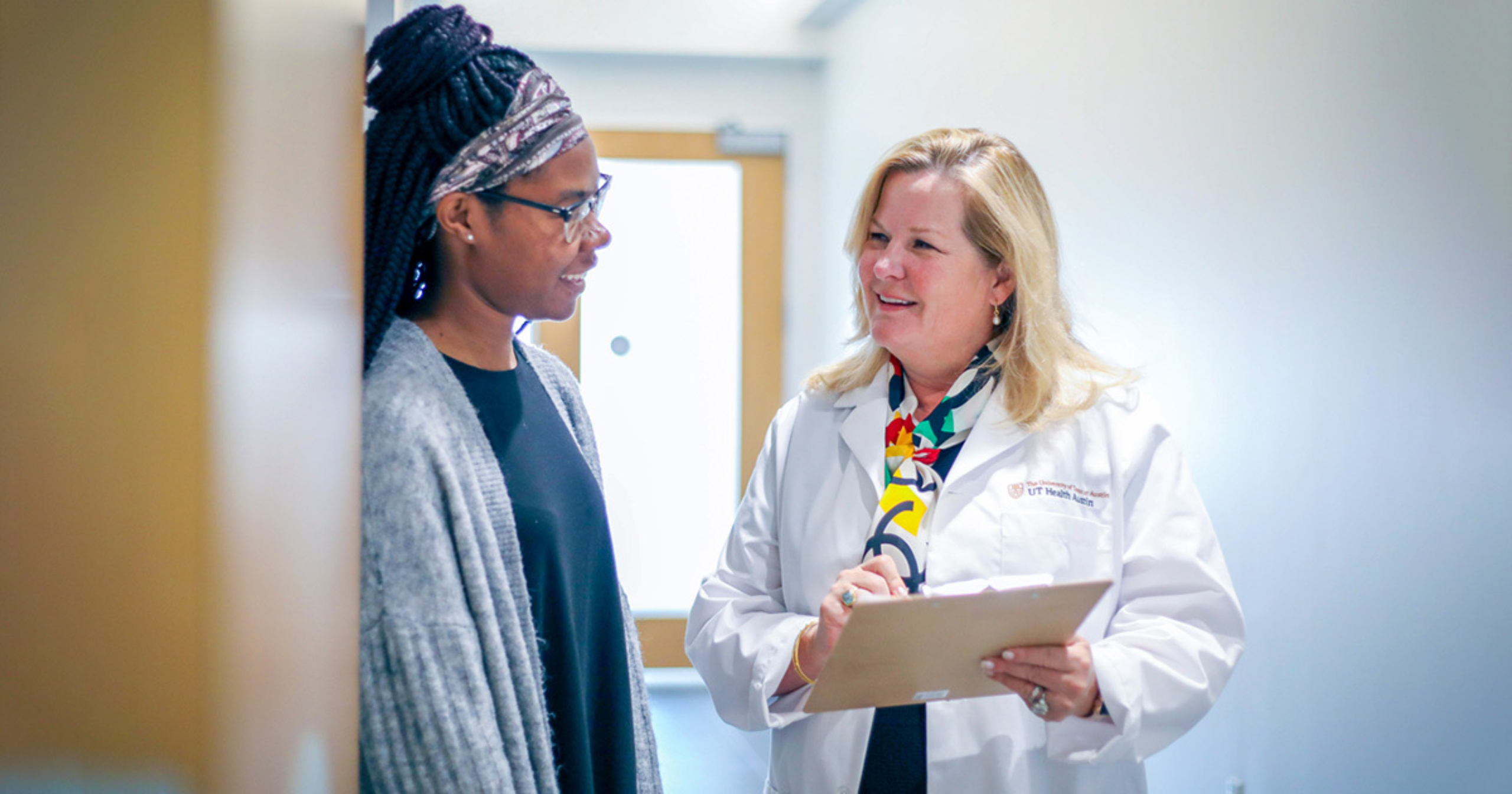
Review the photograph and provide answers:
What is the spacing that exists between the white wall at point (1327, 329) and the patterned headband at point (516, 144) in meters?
1.42

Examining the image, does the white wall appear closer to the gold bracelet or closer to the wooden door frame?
the gold bracelet

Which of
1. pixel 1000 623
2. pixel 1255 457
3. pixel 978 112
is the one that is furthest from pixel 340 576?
pixel 978 112

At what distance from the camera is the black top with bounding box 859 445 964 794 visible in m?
1.32

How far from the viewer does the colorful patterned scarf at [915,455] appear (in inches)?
53.2

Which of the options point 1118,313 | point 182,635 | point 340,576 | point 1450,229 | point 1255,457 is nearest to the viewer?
point 182,635

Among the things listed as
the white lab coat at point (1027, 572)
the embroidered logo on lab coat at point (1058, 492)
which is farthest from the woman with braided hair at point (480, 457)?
the embroidered logo on lab coat at point (1058, 492)

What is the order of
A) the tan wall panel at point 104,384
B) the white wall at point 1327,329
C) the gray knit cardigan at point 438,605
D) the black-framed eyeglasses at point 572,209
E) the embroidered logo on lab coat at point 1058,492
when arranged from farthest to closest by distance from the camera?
the white wall at point 1327,329
the embroidered logo on lab coat at point 1058,492
the black-framed eyeglasses at point 572,209
the gray knit cardigan at point 438,605
the tan wall panel at point 104,384

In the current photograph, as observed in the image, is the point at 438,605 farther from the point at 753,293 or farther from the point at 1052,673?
the point at 753,293

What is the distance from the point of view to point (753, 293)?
14.6 ft

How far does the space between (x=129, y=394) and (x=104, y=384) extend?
0.04 feet

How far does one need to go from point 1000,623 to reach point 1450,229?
1.18 metres

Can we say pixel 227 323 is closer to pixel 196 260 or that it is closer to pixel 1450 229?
pixel 196 260

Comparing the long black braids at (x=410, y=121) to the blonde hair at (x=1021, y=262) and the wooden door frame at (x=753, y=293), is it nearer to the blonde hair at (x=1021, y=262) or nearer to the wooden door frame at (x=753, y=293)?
the blonde hair at (x=1021, y=262)

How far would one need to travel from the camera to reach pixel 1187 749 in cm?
231
